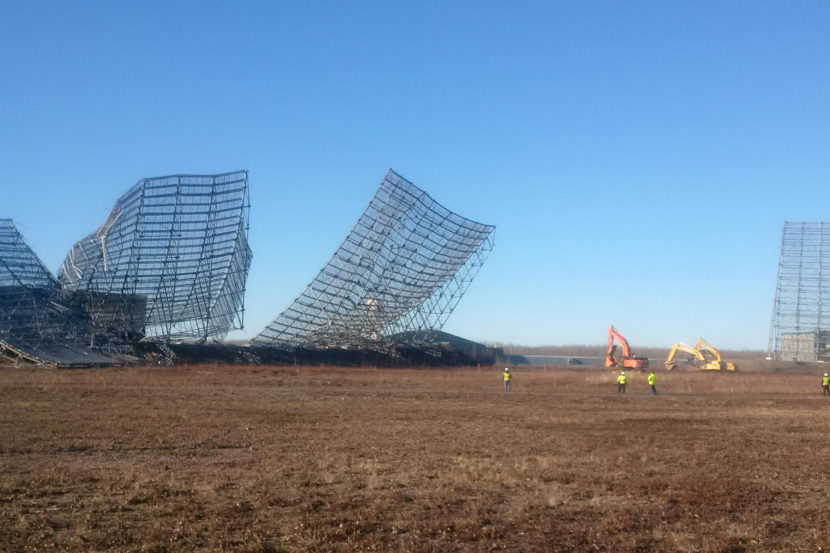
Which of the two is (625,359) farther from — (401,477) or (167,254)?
(401,477)

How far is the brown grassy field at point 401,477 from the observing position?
10.6 metres

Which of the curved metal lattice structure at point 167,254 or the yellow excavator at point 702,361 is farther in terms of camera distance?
the yellow excavator at point 702,361

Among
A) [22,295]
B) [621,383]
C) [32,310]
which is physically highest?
[22,295]

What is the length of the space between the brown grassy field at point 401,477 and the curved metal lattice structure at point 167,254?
84.2 feet

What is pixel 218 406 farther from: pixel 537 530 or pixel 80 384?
pixel 537 530

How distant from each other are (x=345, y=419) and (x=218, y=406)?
589 cm

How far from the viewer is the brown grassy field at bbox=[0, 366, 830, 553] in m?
10.6

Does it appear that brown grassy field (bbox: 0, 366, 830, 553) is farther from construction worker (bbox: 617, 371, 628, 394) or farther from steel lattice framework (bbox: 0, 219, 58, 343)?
steel lattice framework (bbox: 0, 219, 58, 343)

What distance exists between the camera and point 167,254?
57.4 m

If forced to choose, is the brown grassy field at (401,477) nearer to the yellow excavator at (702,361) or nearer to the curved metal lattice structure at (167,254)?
the curved metal lattice structure at (167,254)

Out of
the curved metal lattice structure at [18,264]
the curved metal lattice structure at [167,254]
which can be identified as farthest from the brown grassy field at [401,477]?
the curved metal lattice structure at [18,264]

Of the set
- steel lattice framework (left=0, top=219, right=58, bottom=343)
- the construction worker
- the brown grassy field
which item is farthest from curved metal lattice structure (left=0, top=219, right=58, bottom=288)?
the construction worker

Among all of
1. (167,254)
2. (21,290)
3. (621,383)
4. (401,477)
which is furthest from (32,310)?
(401,477)

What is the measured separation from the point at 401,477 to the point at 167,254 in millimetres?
45671
